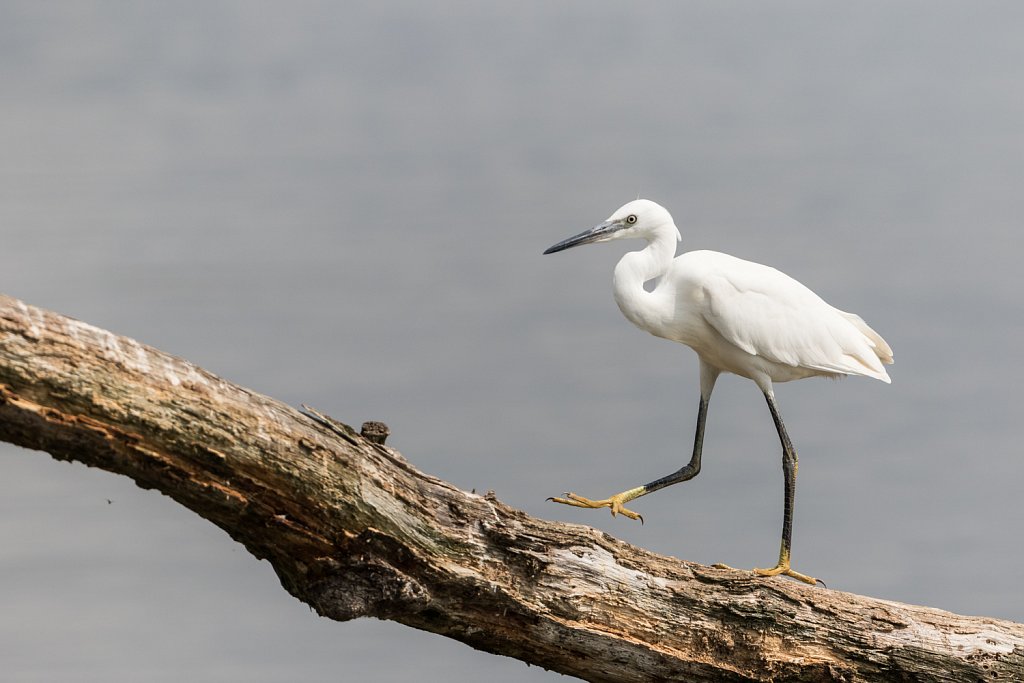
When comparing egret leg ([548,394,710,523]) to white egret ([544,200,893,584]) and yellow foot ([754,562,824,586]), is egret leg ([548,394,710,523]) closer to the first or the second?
white egret ([544,200,893,584])

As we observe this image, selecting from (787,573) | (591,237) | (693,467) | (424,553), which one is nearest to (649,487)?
(693,467)

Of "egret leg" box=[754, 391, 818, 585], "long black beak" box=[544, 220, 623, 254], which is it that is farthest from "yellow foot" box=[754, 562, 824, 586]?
"long black beak" box=[544, 220, 623, 254]

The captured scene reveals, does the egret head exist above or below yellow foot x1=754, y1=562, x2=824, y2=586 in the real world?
above

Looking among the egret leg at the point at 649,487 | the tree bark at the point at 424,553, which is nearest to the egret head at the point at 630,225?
the egret leg at the point at 649,487

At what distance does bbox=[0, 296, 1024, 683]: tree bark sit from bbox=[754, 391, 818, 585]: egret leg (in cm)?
45

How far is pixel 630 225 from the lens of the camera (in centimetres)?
524

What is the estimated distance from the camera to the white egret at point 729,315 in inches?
201

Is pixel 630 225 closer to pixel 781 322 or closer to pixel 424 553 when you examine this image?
pixel 781 322

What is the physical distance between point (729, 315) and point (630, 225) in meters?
0.63

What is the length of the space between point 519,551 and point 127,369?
1546 mm

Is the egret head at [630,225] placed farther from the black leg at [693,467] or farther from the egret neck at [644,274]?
the black leg at [693,467]

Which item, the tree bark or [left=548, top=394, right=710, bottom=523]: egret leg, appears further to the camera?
[left=548, top=394, right=710, bottom=523]: egret leg

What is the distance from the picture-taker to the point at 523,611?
4125 millimetres

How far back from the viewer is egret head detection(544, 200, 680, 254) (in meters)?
Result: 5.21
